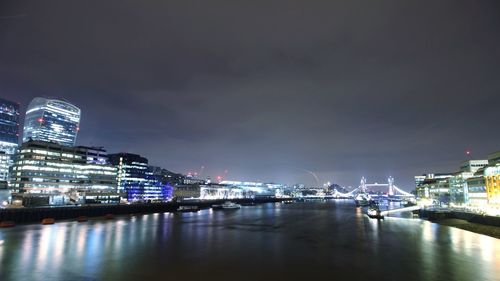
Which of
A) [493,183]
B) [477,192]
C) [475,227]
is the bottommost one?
[475,227]

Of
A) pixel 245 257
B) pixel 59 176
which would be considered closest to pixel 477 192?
pixel 245 257

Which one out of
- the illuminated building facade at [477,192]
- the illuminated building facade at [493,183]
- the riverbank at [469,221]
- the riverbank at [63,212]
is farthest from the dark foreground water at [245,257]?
the illuminated building facade at [477,192]

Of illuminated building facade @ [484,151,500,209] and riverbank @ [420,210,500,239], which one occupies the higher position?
illuminated building facade @ [484,151,500,209]

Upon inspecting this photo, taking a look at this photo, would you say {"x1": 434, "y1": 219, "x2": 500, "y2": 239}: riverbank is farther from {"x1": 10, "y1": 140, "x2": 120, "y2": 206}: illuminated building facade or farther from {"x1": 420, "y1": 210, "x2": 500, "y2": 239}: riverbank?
{"x1": 10, "y1": 140, "x2": 120, "y2": 206}: illuminated building facade

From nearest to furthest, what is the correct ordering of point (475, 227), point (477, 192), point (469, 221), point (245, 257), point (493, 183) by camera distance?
point (245, 257), point (475, 227), point (469, 221), point (493, 183), point (477, 192)

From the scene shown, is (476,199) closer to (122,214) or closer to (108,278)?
(108,278)

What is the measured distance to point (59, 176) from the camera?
140 meters

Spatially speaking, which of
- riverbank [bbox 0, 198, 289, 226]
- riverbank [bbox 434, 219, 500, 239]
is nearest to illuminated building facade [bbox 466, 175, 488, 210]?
riverbank [bbox 434, 219, 500, 239]

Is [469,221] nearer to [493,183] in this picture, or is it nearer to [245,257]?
[493,183]

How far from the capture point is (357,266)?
35188 mm

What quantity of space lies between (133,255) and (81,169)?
129144 mm

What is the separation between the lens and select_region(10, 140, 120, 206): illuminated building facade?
126 m

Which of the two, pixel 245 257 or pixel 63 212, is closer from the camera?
pixel 245 257

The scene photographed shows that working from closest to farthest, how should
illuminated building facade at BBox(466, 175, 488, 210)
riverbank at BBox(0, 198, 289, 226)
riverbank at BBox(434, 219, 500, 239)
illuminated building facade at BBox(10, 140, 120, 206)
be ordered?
riverbank at BBox(434, 219, 500, 239) → riverbank at BBox(0, 198, 289, 226) → illuminated building facade at BBox(466, 175, 488, 210) → illuminated building facade at BBox(10, 140, 120, 206)
